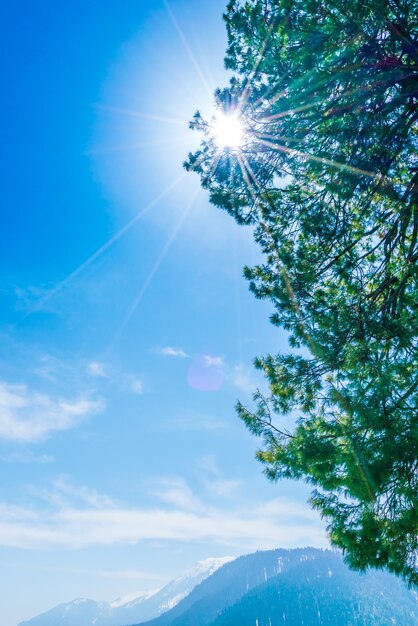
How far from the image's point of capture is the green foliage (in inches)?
207

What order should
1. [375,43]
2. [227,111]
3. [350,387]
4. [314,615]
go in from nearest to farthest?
[350,387]
[375,43]
[227,111]
[314,615]

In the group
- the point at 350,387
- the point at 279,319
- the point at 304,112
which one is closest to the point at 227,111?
the point at 304,112

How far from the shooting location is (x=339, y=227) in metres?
7.92

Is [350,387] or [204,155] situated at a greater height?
[204,155]

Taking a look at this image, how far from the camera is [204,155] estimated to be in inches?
360

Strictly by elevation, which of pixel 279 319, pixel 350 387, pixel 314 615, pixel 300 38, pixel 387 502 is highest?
pixel 300 38

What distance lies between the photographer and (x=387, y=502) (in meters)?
5.36

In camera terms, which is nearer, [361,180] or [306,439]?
[306,439]

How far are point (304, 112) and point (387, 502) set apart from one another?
24.8ft

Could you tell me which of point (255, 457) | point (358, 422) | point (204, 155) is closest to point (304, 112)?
point (204, 155)

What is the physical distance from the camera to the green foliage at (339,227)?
17.3 feet

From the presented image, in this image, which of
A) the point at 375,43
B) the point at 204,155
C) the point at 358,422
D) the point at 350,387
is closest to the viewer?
the point at 358,422

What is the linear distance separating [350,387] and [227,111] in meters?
6.94

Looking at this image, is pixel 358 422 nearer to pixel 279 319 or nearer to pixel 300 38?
pixel 279 319
